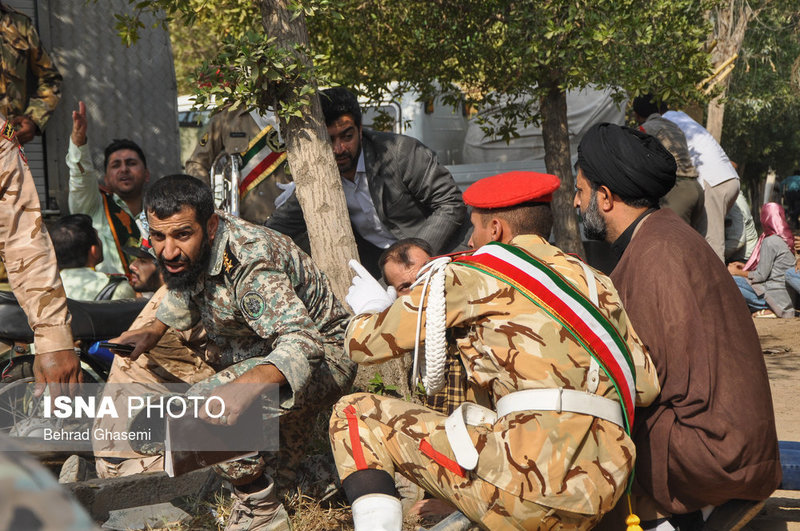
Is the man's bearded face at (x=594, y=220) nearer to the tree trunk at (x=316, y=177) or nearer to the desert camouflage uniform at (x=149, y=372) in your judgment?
the tree trunk at (x=316, y=177)

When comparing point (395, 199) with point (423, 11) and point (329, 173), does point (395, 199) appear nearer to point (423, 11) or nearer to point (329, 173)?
point (329, 173)

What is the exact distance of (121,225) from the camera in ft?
21.4

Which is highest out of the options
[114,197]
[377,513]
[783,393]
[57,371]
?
[114,197]

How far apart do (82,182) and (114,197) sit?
28cm

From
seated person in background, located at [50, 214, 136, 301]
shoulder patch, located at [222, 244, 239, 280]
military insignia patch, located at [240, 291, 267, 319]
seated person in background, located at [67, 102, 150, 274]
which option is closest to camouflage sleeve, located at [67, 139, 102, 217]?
seated person in background, located at [67, 102, 150, 274]

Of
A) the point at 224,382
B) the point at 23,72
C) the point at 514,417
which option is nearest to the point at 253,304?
the point at 224,382

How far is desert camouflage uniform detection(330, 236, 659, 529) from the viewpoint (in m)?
2.62

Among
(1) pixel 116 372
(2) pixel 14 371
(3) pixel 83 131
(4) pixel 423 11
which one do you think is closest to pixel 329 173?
(1) pixel 116 372

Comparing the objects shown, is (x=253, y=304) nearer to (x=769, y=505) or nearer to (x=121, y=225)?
(x=769, y=505)

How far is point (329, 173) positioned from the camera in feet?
15.7

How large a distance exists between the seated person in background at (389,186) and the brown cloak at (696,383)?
7.13 ft

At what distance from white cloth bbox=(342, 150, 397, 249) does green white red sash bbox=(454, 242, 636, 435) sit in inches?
104

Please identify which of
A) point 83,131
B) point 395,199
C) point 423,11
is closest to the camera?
point 395,199

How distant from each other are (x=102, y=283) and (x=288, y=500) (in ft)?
7.61
